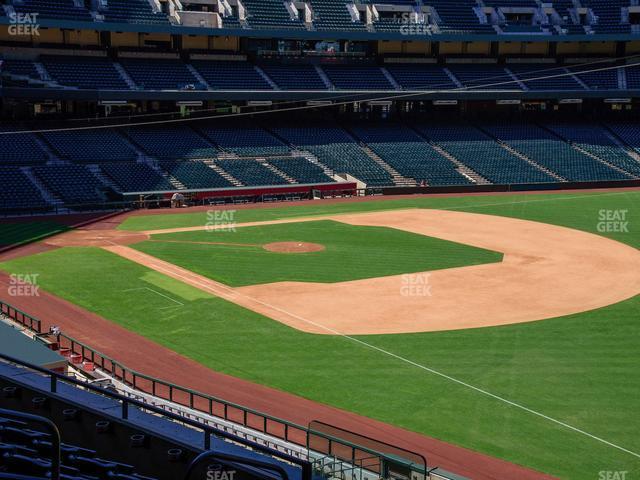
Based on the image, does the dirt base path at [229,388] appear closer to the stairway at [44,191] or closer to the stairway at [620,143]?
the stairway at [44,191]

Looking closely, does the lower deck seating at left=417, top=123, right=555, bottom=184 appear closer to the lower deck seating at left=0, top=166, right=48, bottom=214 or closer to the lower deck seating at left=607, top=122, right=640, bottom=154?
the lower deck seating at left=607, top=122, right=640, bottom=154

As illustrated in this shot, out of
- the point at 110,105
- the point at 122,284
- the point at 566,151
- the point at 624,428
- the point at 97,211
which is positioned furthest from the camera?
the point at 566,151

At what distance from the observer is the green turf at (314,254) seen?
37.8 meters

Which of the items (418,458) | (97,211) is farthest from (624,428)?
(97,211)

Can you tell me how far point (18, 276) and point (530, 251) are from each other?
90.0 ft

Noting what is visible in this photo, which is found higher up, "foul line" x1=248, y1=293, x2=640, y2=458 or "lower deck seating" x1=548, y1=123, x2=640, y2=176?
"lower deck seating" x1=548, y1=123, x2=640, y2=176

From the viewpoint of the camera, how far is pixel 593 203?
2482 inches

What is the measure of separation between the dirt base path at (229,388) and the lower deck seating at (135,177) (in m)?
27.2

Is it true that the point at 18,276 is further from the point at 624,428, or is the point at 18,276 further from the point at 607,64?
the point at 607,64

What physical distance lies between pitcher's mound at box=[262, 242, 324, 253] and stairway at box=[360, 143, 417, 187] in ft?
83.6

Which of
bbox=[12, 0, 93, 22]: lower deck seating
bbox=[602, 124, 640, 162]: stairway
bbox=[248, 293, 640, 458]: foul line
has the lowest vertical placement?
bbox=[248, 293, 640, 458]: foul line

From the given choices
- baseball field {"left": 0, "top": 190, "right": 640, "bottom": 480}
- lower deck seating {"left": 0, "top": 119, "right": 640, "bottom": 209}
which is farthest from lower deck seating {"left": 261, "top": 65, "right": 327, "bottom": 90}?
baseball field {"left": 0, "top": 190, "right": 640, "bottom": 480}

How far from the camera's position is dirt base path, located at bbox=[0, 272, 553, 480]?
18.3 metres

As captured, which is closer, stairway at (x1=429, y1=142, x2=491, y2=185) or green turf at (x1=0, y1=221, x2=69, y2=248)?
green turf at (x1=0, y1=221, x2=69, y2=248)
